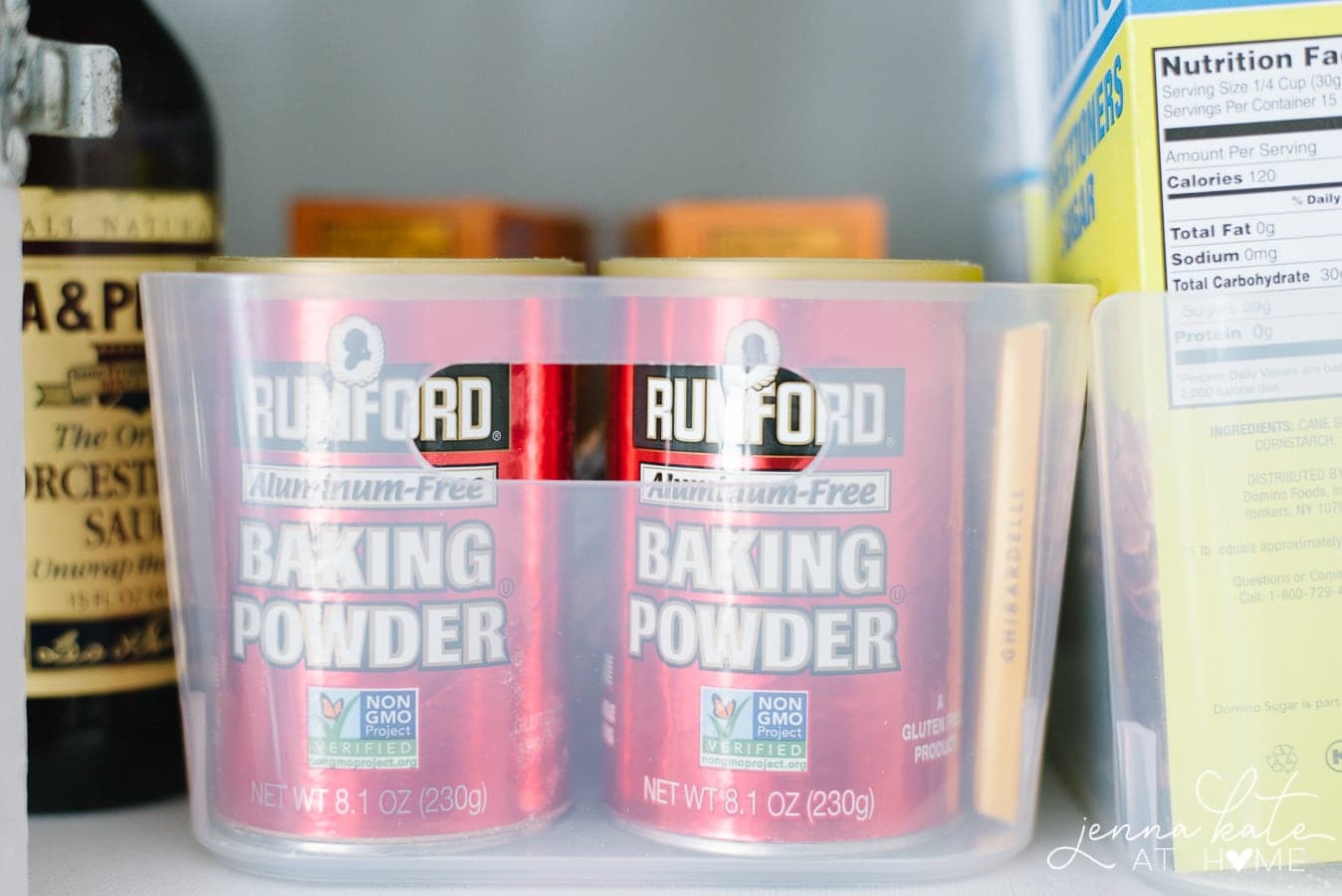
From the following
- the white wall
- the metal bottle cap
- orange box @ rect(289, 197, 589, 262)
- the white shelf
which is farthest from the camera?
the white wall

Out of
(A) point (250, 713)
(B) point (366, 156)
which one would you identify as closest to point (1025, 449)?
(A) point (250, 713)

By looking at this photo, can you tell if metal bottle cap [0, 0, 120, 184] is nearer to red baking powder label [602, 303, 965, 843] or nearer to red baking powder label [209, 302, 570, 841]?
red baking powder label [209, 302, 570, 841]

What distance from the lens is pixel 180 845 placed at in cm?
57

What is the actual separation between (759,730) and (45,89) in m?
0.31

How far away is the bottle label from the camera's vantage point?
Result: 0.59m

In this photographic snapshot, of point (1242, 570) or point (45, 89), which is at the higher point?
A: point (45, 89)

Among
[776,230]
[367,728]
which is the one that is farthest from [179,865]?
[776,230]

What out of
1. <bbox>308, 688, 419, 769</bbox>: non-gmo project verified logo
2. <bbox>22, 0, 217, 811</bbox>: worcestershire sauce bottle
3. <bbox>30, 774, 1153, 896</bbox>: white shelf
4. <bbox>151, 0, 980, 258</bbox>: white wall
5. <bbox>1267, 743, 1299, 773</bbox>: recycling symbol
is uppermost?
<bbox>151, 0, 980, 258</bbox>: white wall

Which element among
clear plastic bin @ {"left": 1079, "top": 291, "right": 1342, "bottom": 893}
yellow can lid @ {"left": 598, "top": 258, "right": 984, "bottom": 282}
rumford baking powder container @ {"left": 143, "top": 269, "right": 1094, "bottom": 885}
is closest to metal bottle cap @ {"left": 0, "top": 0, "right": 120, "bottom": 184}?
rumford baking powder container @ {"left": 143, "top": 269, "right": 1094, "bottom": 885}

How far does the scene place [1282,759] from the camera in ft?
1.63

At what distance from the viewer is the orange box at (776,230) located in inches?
24.6

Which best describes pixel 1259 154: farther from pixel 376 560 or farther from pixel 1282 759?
pixel 376 560

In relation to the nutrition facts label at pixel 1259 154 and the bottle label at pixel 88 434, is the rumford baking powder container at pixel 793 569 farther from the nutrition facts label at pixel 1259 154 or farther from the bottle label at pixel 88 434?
the bottle label at pixel 88 434

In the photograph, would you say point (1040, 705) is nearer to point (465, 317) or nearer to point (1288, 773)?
point (1288, 773)
